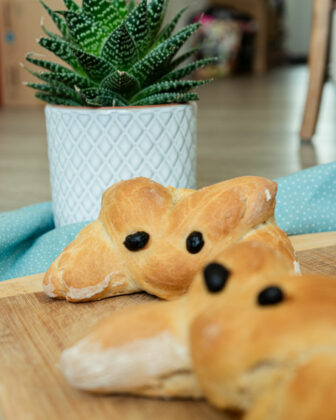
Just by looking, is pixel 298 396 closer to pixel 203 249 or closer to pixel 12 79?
pixel 203 249

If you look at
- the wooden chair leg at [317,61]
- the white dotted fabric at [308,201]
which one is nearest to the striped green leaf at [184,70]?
the white dotted fabric at [308,201]

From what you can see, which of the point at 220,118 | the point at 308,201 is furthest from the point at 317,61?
the point at 308,201

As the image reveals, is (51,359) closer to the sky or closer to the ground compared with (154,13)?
closer to the ground

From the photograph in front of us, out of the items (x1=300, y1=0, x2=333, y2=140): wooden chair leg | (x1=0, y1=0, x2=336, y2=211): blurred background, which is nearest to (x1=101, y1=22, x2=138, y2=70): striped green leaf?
(x1=0, y1=0, x2=336, y2=211): blurred background

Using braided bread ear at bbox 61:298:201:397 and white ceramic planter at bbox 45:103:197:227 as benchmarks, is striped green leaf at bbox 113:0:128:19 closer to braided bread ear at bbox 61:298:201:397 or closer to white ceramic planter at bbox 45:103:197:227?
white ceramic planter at bbox 45:103:197:227

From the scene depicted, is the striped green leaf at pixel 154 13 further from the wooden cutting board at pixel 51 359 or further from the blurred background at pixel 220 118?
the wooden cutting board at pixel 51 359

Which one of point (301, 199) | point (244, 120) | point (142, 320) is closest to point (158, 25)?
point (301, 199)

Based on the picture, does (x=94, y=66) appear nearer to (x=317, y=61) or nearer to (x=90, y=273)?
(x=90, y=273)
